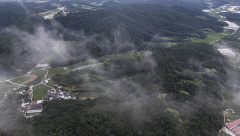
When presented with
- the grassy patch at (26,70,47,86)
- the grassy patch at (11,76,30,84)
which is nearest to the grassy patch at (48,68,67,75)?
the grassy patch at (26,70,47,86)

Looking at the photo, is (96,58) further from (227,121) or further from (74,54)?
(227,121)

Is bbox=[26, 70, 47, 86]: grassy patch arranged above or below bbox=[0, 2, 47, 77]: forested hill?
below

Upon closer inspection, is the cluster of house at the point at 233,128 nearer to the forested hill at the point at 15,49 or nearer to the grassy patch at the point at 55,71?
the grassy patch at the point at 55,71

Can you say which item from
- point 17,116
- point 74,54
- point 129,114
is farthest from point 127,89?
point 74,54

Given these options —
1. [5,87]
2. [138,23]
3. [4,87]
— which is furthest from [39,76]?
[138,23]

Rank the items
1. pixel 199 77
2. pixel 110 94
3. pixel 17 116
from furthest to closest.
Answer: pixel 199 77 → pixel 110 94 → pixel 17 116

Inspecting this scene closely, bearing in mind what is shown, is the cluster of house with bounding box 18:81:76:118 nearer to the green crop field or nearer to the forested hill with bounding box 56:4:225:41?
the green crop field
